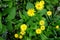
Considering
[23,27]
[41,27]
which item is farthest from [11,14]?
[41,27]

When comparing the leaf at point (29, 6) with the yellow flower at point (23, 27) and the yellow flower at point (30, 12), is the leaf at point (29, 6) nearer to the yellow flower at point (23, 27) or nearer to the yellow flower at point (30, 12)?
the yellow flower at point (30, 12)

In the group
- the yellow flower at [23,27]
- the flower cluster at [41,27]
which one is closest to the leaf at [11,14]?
the yellow flower at [23,27]

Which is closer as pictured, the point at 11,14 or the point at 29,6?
the point at 11,14

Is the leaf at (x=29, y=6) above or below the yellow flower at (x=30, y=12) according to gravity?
above

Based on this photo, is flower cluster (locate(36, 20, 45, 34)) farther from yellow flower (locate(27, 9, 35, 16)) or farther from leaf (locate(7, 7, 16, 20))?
leaf (locate(7, 7, 16, 20))

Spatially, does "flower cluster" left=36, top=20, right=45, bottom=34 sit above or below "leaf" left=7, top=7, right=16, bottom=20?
below

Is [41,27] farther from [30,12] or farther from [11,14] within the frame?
[11,14]

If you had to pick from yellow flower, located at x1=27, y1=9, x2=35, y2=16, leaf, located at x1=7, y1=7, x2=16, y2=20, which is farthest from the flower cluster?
leaf, located at x1=7, y1=7, x2=16, y2=20

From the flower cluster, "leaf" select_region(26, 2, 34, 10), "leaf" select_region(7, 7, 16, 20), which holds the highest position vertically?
"leaf" select_region(26, 2, 34, 10)

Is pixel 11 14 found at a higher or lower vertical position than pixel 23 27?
higher

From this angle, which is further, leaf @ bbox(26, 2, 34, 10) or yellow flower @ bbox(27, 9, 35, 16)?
leaf @ bbox(26, 2, 34, 10)

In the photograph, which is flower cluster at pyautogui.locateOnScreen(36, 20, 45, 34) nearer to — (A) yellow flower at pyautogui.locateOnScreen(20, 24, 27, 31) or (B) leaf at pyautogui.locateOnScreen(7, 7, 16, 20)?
(A) yellow flower at pyautogui.locateOnScreen(20, 24, 27, 31)

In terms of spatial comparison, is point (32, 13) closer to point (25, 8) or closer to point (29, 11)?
point (29, 11)
